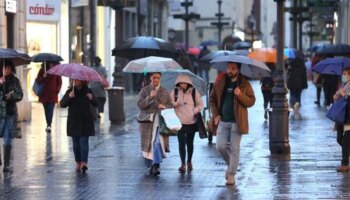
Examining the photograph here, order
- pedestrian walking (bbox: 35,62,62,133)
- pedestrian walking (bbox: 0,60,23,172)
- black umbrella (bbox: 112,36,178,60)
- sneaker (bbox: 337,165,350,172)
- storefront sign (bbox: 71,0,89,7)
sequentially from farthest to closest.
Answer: storefront sign (bbox: 71,0,89,7)
pedestrian walking (bbox: 35,62,62,133)
black umbrella (bbox: 112,36,178,60)
sneaker (bbox: 337,165,350,172)
pedestrian walking (bbox: 0,60,23,172)

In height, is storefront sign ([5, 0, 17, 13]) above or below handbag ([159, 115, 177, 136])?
above

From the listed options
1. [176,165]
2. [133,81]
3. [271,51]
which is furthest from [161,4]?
[176,165]

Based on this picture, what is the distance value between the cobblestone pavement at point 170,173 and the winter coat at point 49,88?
0.84 metres

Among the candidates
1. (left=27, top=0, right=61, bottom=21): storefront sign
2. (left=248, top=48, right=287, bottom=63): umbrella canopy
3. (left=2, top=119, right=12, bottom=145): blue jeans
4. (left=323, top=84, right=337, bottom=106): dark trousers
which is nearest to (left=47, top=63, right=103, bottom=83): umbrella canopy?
(left=2, top=119, right=12, bottom=145): blue jeans

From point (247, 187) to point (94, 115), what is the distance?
10.0 feet

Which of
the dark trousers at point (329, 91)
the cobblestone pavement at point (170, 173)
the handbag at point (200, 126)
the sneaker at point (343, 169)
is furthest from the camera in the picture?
the dark trousers at point (329, 91)

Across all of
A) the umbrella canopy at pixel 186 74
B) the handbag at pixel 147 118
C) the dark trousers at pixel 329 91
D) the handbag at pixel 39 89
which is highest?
the umbrella canopy at pixel 186 74

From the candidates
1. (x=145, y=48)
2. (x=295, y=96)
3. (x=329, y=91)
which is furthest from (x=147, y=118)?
(x=329, y=91)

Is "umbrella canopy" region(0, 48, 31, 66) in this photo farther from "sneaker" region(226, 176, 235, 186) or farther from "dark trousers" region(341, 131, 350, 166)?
"dark trousers" region(341, 131, 350, 166)

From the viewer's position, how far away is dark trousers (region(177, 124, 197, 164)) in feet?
49.5

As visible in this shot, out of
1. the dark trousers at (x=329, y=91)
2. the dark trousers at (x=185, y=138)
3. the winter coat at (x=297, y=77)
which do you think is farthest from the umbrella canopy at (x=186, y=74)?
the dark trousers at (x=329, y=91)

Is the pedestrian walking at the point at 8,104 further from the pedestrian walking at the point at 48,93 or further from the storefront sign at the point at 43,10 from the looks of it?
the storefront sign at the point at 43,10

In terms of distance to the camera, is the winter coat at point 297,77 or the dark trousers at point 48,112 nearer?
the dark trousers at point 48,112

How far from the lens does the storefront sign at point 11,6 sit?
24.0 m
